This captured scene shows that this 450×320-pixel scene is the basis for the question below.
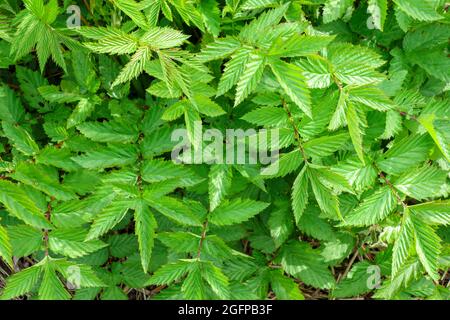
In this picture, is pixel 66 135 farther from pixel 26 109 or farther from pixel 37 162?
pixel 26 109

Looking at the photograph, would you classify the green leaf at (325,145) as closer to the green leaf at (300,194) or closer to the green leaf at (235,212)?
the green leaf at (300,194)

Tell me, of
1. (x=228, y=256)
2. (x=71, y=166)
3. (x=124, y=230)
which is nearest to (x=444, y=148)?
(x=228, y=256)

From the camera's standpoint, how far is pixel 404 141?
1247 mm

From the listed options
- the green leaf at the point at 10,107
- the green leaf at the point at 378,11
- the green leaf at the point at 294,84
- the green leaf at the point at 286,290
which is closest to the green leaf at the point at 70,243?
the green leaf at the point at 10,107

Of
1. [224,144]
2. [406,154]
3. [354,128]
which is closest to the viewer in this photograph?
[354,128]

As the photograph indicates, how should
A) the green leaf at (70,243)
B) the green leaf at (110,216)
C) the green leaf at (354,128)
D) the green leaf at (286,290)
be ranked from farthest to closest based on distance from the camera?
the green leaf at (286,290)
the green leaf at (70,243)
the green leaf at (110,216)
the green leaf at (354,128)

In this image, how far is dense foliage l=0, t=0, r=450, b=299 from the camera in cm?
112

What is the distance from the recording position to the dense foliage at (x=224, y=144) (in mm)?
1124

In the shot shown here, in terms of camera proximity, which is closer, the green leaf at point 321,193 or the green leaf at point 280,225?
the green leaf at point 321,193

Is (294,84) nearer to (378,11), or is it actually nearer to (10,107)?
(378,11)

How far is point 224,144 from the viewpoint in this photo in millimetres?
1357

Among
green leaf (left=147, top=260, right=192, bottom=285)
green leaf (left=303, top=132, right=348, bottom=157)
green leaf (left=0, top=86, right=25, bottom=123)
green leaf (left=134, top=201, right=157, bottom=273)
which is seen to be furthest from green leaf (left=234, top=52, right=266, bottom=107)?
green leaf (left=0, top=86, right=25, bottom=123)

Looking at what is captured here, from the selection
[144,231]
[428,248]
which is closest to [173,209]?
[144,231]

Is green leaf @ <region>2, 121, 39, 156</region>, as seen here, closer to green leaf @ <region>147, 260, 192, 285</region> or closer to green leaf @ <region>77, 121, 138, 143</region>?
green leaf @ <region>77, 121, 138, 143</region>
